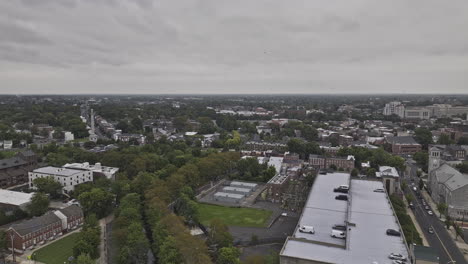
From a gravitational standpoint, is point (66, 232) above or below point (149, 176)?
below

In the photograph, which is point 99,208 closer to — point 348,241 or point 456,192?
point 348,241

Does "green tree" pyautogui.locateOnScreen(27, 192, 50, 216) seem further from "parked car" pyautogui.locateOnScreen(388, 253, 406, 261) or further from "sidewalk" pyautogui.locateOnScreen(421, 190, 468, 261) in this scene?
"sidewalk" pyautogui.locateOnScreen(421, 190, 468, 261)

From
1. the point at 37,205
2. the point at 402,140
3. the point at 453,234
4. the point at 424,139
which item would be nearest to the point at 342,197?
the point at 453,234

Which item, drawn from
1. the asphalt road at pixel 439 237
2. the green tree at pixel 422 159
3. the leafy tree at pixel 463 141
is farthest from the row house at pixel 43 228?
the leafy tree at pixel 463 141

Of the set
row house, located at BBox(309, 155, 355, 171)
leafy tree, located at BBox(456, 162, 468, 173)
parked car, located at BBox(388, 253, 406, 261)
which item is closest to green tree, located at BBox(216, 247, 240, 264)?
parked car, located at BBox(388, 253, 406, 261)

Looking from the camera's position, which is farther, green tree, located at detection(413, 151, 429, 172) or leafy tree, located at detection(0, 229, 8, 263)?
green tree, located at detection(413, 151, 429, 172)

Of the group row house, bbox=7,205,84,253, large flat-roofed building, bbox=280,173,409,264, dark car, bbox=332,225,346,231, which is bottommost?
row house, bbox=7,205,84,253

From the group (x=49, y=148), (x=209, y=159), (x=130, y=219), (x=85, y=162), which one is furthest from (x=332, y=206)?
(x=49, y=148)
